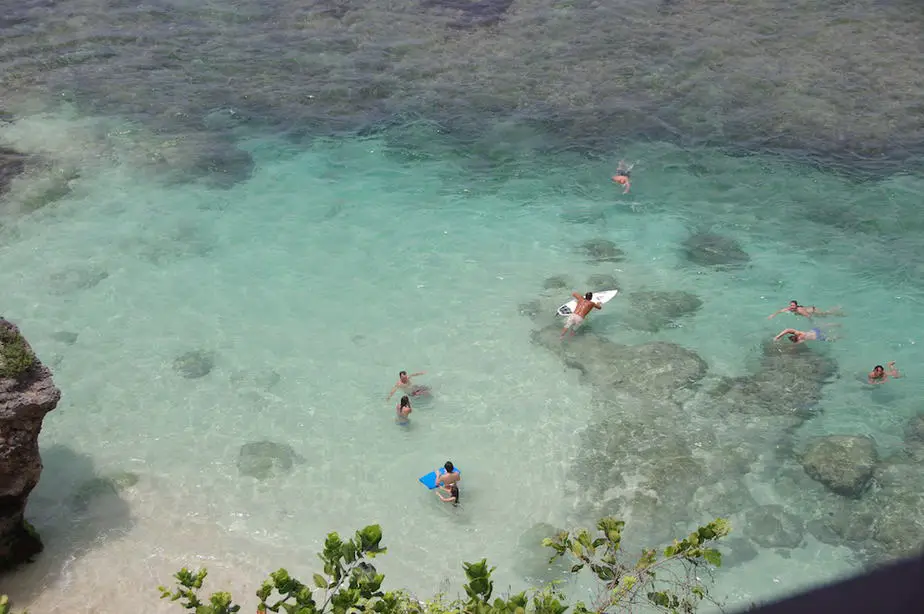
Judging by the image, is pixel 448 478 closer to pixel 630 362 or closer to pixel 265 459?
pixel 265 459

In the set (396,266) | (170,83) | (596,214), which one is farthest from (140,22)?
(596,214)

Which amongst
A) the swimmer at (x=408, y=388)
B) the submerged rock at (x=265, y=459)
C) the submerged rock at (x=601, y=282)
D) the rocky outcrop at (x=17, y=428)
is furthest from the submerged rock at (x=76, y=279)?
the submerged rock at (x=601, y=282)

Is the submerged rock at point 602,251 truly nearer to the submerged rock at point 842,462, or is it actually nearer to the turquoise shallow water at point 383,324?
the turquoise shallow water at point 383,324

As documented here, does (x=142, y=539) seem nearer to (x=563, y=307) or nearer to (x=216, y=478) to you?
(x=216, y=478)

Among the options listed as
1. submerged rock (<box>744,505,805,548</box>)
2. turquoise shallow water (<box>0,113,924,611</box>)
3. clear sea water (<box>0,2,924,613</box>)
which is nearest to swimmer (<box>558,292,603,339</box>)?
turquoise shallow water (<box>0,113,924,611</box>)

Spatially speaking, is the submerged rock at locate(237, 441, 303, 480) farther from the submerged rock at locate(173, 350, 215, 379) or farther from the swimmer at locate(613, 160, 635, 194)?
the swimmer at locate(613, 160, 635, 194)

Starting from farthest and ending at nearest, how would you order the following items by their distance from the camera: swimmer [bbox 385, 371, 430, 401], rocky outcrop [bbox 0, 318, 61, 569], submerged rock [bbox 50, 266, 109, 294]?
1. submerged rock [bbox 50, 266, 109, 294]
2. swimmer [bbox 385, 371, 430, 401]
3. rocky outcrop [bbox 0, 318, 61, 569]
